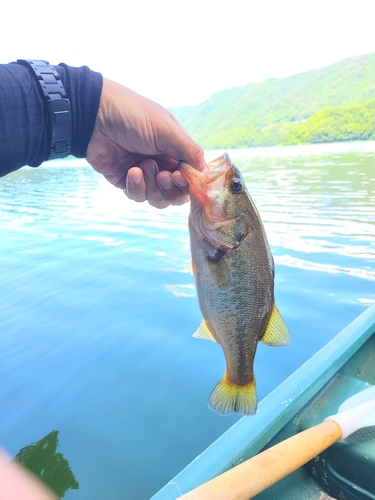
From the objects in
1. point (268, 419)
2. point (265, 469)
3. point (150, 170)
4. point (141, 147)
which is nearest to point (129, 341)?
point (268, 419)

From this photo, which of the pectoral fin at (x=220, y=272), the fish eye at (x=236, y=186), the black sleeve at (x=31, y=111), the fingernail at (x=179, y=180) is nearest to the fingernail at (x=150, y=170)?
the fingernail at (x=179, y=180)

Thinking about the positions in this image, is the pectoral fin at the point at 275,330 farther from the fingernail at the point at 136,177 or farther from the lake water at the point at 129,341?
the lake water at the point at 129,341

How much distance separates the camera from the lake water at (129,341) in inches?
161

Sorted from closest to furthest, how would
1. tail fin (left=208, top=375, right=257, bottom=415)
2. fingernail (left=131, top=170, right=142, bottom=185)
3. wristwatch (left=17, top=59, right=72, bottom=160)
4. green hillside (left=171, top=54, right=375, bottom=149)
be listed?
1. tail fin (left=208, top=375, right=257, bottom=415)
2. wristwatch (left=17, top=59, right=72, bottom=160)
3. fingernail (left=131, top=170, right=142, bottom=185)
4. green hillside (left=171, top=54, right=375, bottom=149)

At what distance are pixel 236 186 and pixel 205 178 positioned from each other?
0.64ft

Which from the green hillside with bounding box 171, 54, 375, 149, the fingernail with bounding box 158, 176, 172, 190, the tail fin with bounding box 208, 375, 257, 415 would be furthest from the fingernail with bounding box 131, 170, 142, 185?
the green hillside with bounding box 171, 54, 375, 149

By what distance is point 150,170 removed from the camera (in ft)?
9.18

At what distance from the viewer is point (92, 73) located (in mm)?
2381

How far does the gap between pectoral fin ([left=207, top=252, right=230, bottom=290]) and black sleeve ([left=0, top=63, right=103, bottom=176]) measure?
1.17 metres

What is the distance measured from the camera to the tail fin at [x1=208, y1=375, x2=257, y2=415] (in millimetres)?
2057

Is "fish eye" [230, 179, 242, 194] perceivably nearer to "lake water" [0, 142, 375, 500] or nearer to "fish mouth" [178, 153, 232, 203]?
"fish mouth" [178, 153, 232, 203]

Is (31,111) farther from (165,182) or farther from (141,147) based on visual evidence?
(165,182)

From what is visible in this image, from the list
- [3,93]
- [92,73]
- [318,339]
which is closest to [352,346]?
[318,339]

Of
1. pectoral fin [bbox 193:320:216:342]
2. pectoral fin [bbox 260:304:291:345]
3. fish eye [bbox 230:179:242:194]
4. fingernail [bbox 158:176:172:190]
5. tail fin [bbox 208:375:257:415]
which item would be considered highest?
fish eye [bbox 230:179:242:194]
